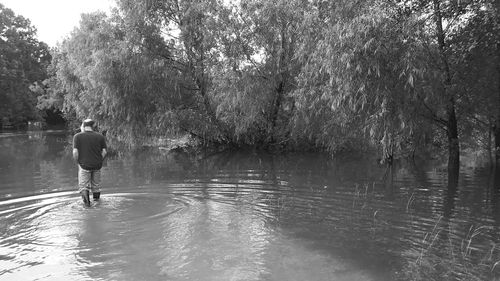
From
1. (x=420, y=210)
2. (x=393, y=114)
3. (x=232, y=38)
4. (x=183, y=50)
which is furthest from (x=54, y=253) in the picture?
(x=183, y=50)

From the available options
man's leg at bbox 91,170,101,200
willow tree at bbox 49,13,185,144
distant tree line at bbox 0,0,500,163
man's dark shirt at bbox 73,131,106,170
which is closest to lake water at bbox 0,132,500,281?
man's leg at bbox 91,170,101,200

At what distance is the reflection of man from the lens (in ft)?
29.7

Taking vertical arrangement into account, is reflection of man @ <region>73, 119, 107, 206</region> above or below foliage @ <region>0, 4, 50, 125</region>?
below

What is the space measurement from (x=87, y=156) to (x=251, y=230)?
13.5 ft

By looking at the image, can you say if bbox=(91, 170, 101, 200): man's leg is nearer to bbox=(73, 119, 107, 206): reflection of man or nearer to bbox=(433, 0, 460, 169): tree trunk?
bbox=(73, 119, 107, 206): reflection of man

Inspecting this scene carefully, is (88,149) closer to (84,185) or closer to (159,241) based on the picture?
(84,185)

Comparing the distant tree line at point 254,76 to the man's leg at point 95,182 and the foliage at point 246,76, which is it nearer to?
the foliage at point 246,76

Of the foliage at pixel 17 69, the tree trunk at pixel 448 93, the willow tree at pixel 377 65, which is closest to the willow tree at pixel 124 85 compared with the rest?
the tree trunk at pixel 448 93

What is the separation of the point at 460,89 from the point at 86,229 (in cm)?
1202

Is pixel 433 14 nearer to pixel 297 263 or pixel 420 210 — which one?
pixel 420 210

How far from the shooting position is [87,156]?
29.9ft

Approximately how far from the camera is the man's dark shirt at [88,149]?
909 cm

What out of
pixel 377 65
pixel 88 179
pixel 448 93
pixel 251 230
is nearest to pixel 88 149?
pixel 88 179

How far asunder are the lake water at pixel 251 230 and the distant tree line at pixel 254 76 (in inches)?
102
